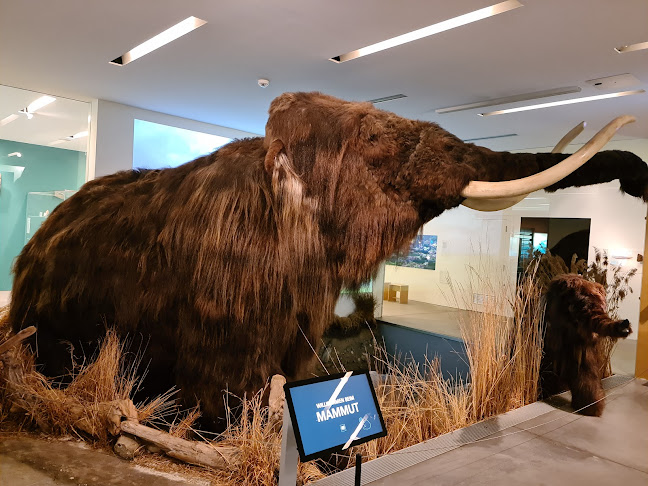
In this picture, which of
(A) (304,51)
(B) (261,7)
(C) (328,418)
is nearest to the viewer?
(C) (328,418)

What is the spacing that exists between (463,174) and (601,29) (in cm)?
188

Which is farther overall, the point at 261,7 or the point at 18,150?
the point at 18,150

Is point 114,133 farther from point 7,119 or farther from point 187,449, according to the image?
point 187,449

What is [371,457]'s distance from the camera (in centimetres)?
188

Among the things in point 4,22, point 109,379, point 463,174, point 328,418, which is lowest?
point 109,379

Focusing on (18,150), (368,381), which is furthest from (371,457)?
(18,150)

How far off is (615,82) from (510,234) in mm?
1375

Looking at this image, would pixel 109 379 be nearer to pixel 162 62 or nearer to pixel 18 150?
pixel 162 62

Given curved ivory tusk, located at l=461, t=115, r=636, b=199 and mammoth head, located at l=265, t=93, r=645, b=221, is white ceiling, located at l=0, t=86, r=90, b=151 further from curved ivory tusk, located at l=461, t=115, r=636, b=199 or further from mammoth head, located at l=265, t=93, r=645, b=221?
curved ivory tusk, located at l=461, t=115, r=636, b=199

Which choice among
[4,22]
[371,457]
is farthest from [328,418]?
[4,22]

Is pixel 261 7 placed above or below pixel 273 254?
above

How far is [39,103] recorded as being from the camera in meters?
5.02

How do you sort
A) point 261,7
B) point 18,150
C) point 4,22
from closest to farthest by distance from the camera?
Answer: point 261,7
point 4,22
point 18,150

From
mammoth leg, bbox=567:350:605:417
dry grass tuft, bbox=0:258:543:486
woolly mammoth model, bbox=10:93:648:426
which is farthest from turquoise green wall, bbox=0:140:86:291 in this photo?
mammoth leg, bbox=567:350:605:417
